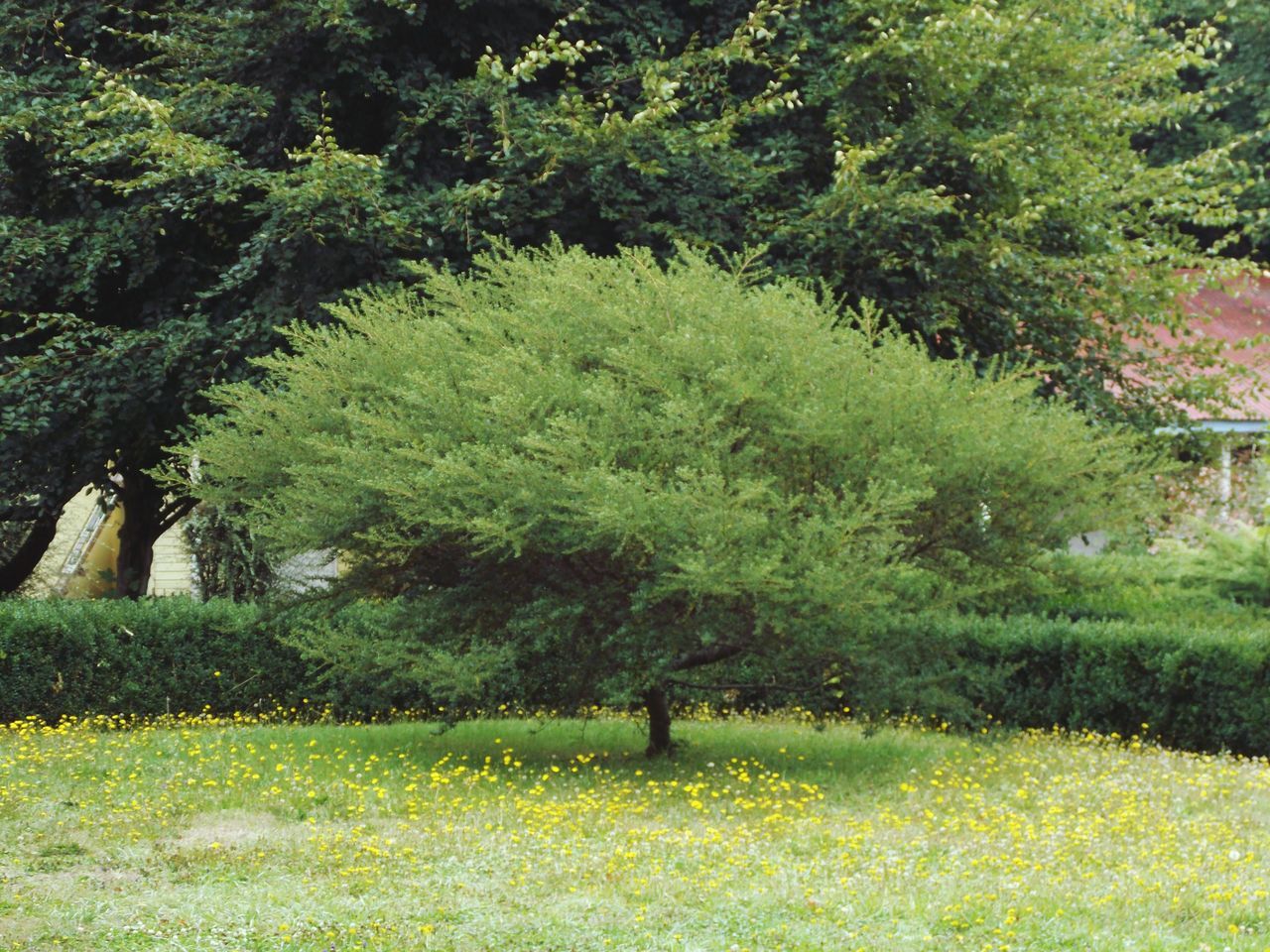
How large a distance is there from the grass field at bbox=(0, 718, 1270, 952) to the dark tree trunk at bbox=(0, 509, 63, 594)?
689 cm

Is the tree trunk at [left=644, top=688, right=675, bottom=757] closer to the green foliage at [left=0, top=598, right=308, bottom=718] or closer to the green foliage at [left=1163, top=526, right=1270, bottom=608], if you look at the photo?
the green foliage at [left=0, top=598, right=308, bottom=718]

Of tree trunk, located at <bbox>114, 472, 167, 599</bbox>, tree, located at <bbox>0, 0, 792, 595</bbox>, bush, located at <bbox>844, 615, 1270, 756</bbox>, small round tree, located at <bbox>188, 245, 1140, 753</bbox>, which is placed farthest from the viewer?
tree trunk, located at <bbox>114, 472, 167, 599</bbox>

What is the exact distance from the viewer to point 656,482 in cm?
990

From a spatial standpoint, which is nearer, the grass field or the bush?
the grass field

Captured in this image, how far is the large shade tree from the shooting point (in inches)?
565

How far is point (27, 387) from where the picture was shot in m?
14.8

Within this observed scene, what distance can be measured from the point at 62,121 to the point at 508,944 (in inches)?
445

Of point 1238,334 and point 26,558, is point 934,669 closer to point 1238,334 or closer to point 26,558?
point 26,558

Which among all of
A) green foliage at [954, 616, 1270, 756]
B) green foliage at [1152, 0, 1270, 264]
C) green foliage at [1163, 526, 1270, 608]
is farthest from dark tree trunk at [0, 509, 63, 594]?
green foliage at [1152, 0, 1270, 264]

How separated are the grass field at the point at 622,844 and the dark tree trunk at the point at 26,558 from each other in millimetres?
6885

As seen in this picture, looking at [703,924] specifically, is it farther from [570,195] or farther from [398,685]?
[570,195]

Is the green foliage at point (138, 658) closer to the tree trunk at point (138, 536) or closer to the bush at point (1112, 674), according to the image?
the tree trunk at point (138, 536)

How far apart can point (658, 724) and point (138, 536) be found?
30.2 feet

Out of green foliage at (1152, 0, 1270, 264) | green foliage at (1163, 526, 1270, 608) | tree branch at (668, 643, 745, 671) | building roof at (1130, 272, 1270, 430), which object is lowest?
tree branch at (668, 643, 745, 671)
